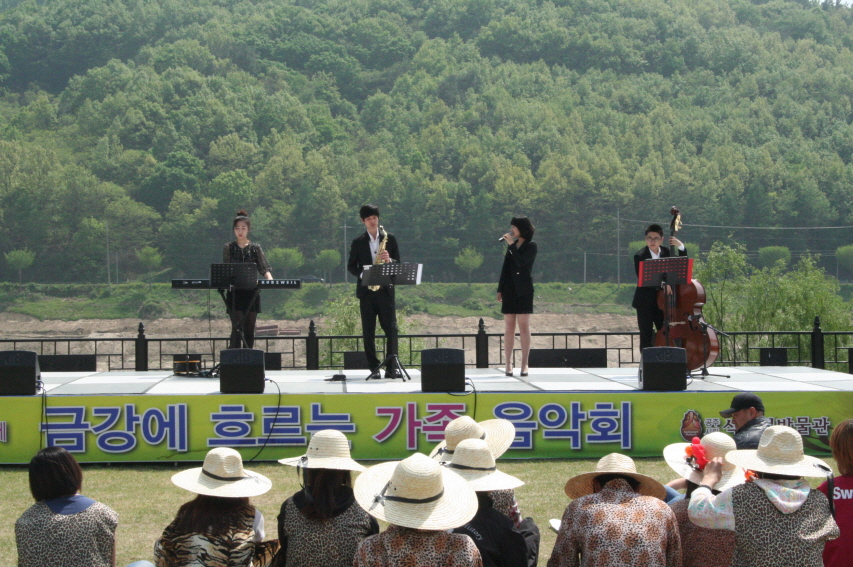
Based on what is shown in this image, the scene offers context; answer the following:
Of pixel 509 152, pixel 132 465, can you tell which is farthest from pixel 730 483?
pixel 509 152

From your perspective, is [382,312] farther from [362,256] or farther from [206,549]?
[206,549]

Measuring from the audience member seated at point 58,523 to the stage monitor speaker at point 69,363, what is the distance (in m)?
7.58

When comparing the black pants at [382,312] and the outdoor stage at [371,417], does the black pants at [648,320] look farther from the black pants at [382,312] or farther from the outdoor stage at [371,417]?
the black pants at [382,312]

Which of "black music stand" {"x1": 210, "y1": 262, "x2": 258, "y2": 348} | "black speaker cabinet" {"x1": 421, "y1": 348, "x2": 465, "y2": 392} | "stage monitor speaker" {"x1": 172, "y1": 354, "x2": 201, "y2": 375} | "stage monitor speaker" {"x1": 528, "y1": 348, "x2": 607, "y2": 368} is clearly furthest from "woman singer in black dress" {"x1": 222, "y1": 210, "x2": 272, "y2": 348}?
"stage monitor speaker" {"x1": 528, "y1": 348, "x2": 607, "y2": 368}

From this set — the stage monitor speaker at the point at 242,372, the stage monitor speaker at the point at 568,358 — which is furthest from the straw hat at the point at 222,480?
the stage monitor speaker at the point at 568,358

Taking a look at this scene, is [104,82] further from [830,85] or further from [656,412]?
[656,412]

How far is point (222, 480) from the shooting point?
3.20 meters

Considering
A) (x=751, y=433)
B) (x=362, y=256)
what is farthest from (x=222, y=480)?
(x=362, y=256)

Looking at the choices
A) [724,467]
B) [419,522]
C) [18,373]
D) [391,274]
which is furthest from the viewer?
[391,274]

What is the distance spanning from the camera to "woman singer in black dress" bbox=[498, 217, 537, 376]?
7633 millimetres

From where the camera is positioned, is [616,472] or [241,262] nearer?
[616,472]

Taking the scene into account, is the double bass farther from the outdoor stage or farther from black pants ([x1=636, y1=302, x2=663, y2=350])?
the outdoor stage

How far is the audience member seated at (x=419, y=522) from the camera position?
259 centimetres

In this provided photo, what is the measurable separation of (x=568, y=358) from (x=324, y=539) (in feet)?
26.0
